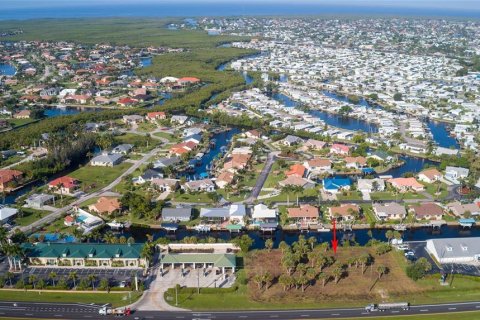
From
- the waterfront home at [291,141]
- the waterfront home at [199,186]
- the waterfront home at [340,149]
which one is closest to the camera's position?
the waterfront home at [199,186]

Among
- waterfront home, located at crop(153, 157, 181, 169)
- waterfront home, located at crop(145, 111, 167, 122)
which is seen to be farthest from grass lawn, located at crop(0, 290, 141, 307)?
waterfront home, located at crop(145, 111, 167, 122)

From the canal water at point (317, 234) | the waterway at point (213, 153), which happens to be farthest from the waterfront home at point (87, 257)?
the waterway at point (213, 153)

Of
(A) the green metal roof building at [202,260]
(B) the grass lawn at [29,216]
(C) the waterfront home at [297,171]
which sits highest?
(C) the waterfront home at [297,171]

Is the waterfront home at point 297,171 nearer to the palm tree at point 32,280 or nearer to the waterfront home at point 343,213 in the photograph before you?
the waterfront home at point 343,213

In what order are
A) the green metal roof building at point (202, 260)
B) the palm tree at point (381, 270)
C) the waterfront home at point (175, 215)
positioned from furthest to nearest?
the waterfront home at point (175, 215), the green metal roof building at point (202, 260), the palm tree at point (381, 270)

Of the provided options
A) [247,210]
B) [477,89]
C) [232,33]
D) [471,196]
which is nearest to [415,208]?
[471,196]

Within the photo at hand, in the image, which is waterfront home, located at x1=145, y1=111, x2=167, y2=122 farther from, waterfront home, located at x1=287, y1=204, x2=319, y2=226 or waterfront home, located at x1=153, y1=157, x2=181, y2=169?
waterfront home, located at x1=287, y1=204, x2=319, y2=226
